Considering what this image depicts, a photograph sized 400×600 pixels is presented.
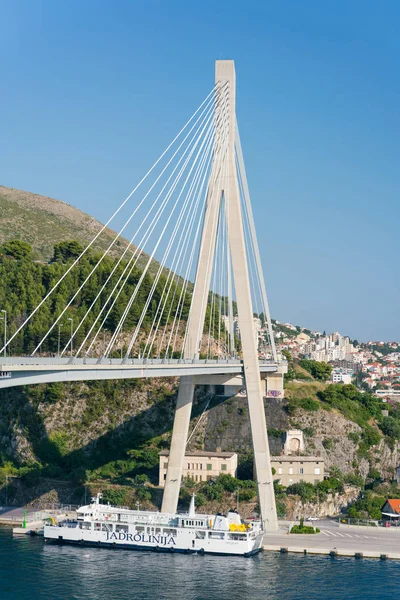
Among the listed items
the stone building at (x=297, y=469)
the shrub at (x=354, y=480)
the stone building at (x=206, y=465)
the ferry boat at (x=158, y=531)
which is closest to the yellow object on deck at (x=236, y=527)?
the ferry boat at (x=158, y=531)

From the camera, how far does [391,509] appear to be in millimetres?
54031

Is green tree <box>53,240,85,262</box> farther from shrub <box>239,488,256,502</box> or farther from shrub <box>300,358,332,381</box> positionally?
shrub <box>239,488,256,502</box>

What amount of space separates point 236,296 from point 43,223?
7450 centimetres

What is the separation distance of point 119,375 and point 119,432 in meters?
21.9

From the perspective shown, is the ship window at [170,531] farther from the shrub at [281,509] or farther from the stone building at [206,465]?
the stone building at [206,465]

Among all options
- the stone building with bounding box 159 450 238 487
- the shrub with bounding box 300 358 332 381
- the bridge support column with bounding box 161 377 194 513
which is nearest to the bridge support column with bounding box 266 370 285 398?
the stone building with bounding box 159 450 238 487

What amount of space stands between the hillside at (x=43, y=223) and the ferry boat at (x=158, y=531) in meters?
57.5

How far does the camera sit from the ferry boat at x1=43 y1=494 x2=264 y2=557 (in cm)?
4591

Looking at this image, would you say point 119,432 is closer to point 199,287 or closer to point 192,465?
point 192,465

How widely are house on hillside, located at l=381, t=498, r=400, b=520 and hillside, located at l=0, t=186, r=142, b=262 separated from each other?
56.2 metres

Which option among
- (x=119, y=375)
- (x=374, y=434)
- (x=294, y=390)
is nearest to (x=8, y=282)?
(x=294, y=390)

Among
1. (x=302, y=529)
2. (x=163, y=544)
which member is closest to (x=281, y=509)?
(x=302, y=529)

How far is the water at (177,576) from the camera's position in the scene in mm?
37719

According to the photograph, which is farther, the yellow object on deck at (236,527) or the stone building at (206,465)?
the stone building at (206,465)
